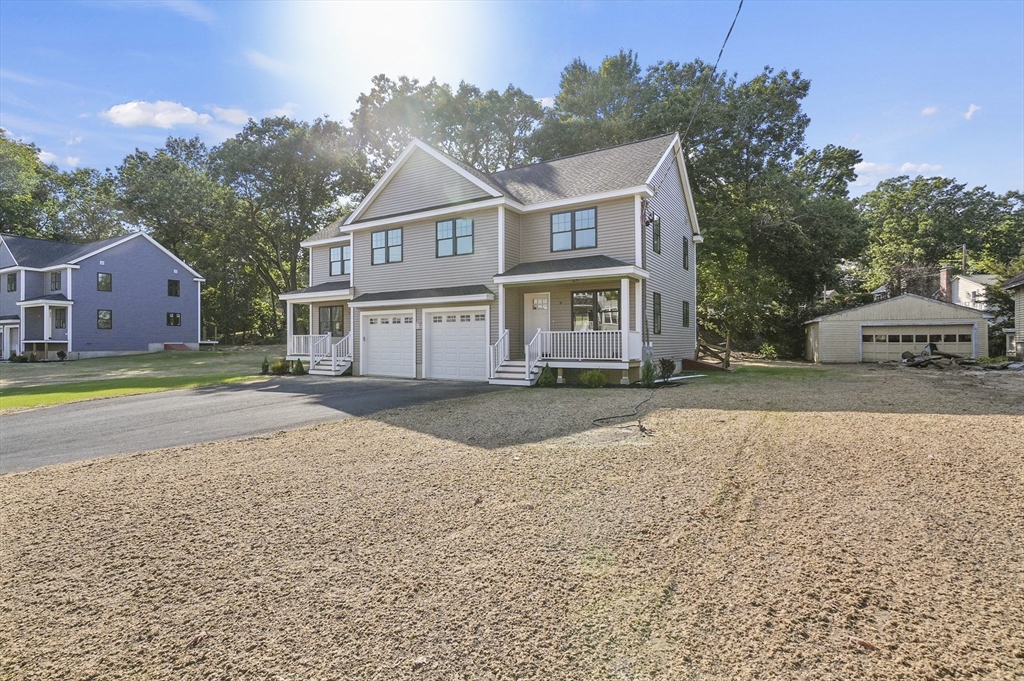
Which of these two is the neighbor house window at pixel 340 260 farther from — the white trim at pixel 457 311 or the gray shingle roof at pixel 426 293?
the white trim at pixel 457 311

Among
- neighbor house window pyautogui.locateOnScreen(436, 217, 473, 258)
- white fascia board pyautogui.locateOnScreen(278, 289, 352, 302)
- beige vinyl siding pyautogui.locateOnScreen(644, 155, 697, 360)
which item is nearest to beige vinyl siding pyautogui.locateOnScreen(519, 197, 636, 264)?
beige vinyl siding pyautogui.locateOnScreen(644, 155, 697, 360)

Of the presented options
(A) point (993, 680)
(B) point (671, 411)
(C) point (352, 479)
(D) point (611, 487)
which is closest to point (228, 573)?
(C) point (352, 479)

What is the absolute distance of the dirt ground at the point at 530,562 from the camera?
2.55 m

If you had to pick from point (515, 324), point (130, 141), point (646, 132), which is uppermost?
point (130, 141)

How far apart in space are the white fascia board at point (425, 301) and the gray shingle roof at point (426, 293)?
97 mm

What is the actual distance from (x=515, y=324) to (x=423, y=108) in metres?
26.9

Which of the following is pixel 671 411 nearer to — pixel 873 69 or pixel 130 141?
pixel 873 69

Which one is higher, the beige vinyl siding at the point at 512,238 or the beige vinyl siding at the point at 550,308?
the beige vinyl siding at the point at 512,238

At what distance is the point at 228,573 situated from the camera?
344 centimetres

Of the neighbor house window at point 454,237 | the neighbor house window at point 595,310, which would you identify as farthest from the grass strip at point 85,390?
the neighbor house window at point 595,310

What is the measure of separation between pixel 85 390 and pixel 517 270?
545 inches

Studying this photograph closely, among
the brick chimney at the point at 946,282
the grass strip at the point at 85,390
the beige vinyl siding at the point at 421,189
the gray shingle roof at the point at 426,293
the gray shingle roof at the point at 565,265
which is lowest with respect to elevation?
the grass strip at the point at 85,390

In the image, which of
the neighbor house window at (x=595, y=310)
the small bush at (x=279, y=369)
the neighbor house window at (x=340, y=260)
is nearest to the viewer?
the neighbor house window at (x=595, y=310)

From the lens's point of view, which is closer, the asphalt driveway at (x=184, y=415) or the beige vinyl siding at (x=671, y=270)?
the asphalt driveway at (x=184, y=415)
